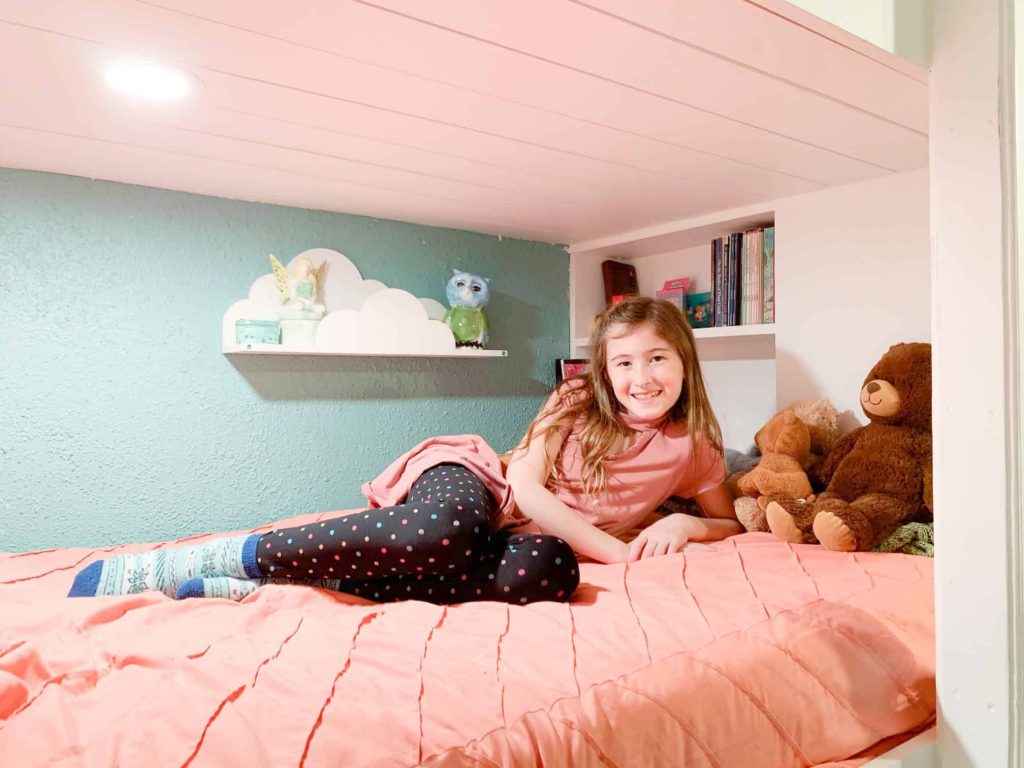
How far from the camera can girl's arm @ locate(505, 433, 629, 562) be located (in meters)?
1.21

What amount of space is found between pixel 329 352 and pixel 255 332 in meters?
0.18

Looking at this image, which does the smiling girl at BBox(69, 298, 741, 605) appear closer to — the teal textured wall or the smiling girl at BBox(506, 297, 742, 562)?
the smiling girl at BBox(506, 297, 742, 562)

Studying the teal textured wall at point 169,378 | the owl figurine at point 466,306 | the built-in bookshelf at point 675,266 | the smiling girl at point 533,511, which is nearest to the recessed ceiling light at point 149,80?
the teal textured wall at point 169,378

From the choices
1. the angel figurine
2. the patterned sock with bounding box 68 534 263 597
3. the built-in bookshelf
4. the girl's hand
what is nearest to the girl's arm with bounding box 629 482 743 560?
the girl's hand

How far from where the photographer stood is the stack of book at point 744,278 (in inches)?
68.6

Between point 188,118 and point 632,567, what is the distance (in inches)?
39.7

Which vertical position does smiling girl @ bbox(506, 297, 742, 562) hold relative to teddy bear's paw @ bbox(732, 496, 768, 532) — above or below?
above

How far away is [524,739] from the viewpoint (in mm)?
Result: 556

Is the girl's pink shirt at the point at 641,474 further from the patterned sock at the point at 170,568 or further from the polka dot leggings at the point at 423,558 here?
the patterned sock at the point at 170,568

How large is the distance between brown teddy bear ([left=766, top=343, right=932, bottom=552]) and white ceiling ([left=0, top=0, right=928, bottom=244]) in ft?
1.42

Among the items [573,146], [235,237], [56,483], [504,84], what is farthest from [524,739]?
[235,237]

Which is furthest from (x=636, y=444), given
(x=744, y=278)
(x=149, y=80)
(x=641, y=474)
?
(x=149, y=80)

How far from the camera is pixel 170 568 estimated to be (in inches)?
41.3

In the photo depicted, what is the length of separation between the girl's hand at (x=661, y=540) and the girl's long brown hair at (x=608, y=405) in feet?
0.44
